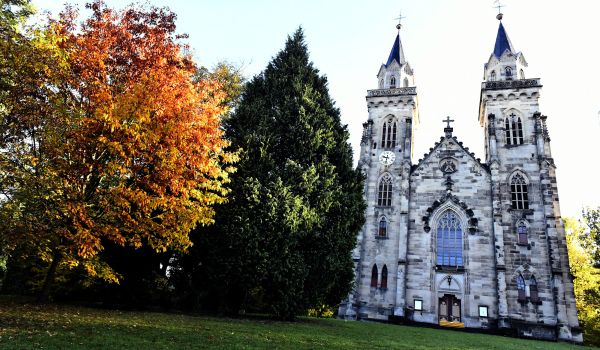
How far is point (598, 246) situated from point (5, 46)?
3841cm

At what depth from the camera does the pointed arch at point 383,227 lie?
34.3 m

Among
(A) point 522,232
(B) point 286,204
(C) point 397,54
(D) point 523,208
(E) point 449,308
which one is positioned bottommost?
(E) point 449,308

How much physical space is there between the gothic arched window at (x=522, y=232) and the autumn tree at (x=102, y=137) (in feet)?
87.1

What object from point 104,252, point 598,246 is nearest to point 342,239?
point 104,252

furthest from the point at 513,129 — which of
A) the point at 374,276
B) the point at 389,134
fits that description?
the point at 374,276

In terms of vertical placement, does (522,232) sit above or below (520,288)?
above

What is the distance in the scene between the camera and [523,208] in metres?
32.2

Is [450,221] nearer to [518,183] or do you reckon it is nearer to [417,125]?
[518,183]

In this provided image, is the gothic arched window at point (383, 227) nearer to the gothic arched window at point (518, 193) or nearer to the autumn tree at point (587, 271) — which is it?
the gothic arched window at point (518, 193)

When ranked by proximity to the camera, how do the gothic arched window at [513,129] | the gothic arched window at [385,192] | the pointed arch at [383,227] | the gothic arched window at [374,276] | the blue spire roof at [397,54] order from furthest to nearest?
1. the blue spire roof at [397,54]
2. the gothic arched window at [385,192]
3. the gothic arched window at [513,129]
4. the pointed arch at [383,227]
5. the gothic arched window at [374,276]

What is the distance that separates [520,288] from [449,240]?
608 centimetres

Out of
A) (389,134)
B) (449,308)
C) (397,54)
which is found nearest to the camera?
(449,308)

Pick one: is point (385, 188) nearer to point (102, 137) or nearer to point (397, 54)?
point (397, 54)

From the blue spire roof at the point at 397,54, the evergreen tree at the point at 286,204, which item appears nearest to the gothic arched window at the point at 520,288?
the evergreen tree at the point at 286,204
